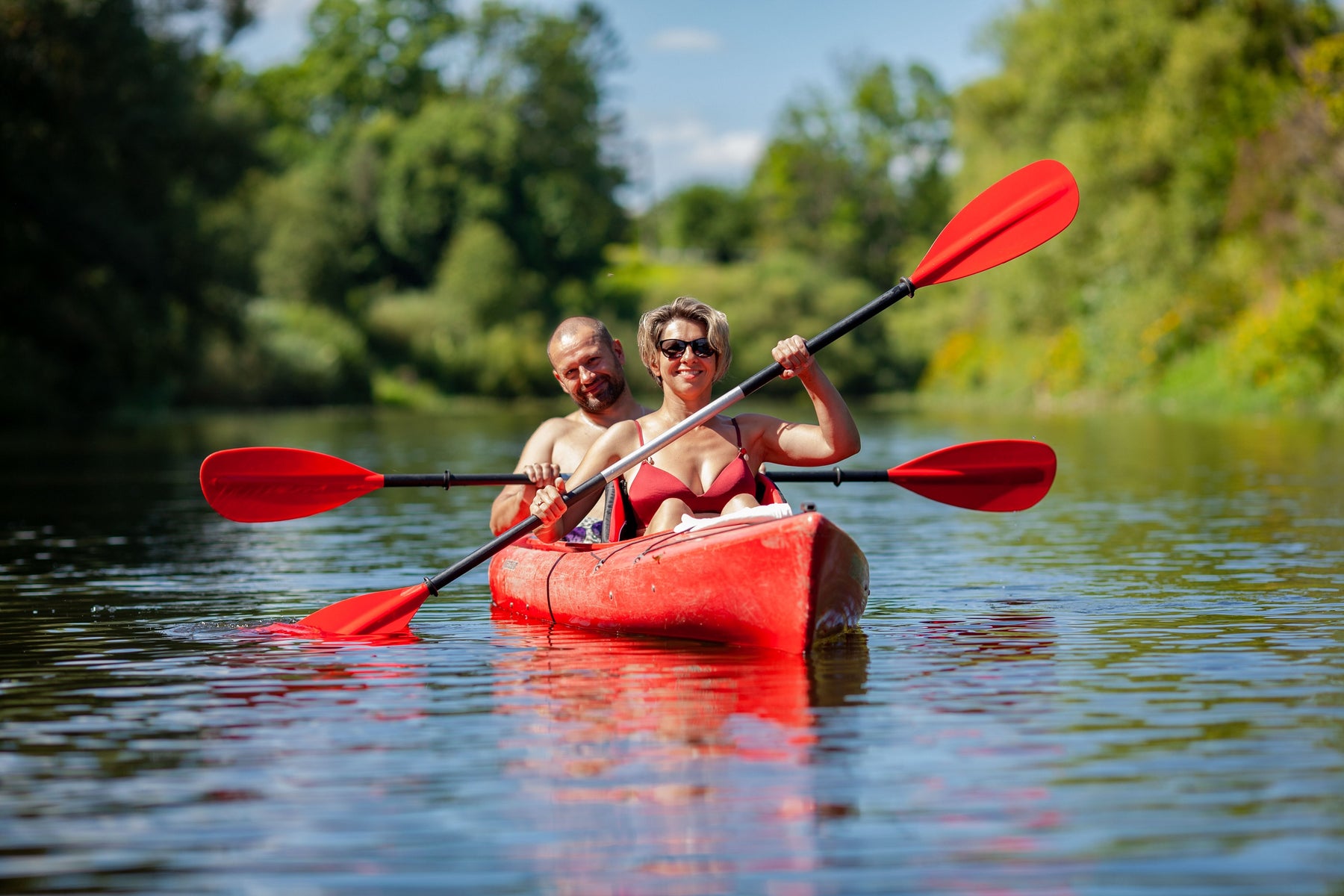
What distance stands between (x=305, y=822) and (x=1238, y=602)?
4.91 meters

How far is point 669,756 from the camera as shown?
4613 millimetres

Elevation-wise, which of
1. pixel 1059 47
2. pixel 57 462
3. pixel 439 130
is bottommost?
pixel 57 462

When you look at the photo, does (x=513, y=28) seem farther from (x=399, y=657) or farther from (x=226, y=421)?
(x=399, y=657)

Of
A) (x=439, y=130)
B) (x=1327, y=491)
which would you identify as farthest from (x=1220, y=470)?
(x=439, y=130)

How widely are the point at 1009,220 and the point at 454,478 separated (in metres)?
2.84

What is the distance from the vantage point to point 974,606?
310 inches

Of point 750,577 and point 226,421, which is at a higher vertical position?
point 226,421

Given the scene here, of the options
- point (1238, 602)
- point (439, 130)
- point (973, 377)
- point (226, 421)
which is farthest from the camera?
point (439, 130)

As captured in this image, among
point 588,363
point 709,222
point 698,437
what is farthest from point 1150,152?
point 709,222

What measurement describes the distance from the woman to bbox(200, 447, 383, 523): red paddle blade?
1.59 m

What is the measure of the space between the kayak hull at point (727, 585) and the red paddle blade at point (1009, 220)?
6.84ft

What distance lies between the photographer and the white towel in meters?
6.35

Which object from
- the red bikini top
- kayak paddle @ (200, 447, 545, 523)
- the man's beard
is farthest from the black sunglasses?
kayak paddle @ (200, 447, 545, 523)

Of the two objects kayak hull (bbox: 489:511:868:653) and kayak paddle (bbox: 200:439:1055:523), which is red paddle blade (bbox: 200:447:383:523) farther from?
kayak hull (bbox: 489:511:868:653)
